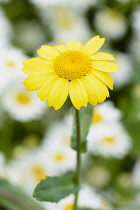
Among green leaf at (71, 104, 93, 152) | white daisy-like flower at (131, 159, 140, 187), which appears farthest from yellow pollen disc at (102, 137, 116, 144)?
green leaf at (71, 104, 93, 152)

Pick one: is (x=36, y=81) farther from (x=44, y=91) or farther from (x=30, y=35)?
(x=30, y=35)

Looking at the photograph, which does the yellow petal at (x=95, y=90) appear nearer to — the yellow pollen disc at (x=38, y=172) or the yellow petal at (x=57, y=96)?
the yellow petal at (x=57, y=96)

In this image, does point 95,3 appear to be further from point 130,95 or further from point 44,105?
point 44,105

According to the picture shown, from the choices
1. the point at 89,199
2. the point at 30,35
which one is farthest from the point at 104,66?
the point at 30,35

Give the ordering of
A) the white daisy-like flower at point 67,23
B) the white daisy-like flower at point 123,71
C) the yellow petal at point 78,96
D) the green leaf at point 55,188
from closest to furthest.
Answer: the yellow petal at point 78,96, the green leaf at point 55,188, the white daisy-like flower at point 123,71, the white daisy-like flower at point 67,23

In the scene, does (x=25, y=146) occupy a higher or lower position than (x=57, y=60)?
higher

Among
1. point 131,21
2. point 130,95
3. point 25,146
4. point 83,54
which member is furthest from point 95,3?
point 83,54

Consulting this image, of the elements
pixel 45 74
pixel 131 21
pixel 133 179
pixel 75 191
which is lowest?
pixel 75 191

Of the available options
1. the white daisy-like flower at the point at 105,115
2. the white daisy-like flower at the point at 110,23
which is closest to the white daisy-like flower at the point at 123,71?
the white daisy-like flower at the point at 110,23
